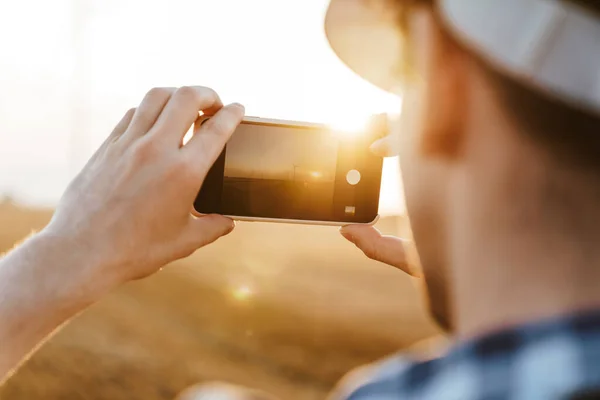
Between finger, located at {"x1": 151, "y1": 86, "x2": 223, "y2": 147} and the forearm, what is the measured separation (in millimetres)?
289

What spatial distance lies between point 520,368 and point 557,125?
→ 25 centimetres

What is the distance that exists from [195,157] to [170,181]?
7cm

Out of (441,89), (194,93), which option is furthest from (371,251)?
(441,89)

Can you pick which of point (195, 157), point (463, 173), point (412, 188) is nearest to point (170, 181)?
point (195, 157)

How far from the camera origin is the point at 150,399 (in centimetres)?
551

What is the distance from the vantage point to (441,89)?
72 cm

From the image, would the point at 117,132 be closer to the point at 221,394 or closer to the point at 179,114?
the point at 179,114

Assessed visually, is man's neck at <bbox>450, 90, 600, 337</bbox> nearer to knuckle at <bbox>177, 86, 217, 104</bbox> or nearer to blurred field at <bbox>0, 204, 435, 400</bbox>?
knuckle at <bbox>177, 86, 217, 104</bbox>

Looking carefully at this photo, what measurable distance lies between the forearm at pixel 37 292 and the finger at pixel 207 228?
0.24m

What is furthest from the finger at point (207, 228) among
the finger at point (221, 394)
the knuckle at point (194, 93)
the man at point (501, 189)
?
the finger at point (221, 394)

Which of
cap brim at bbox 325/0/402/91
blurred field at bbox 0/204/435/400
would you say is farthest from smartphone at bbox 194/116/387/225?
blurred field at bbox 0/204/435/400

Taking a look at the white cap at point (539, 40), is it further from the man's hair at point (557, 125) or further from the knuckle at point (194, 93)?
the knuckle at point (194, 93)

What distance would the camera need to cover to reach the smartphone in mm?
1797

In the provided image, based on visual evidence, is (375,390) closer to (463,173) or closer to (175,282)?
(463,173)
